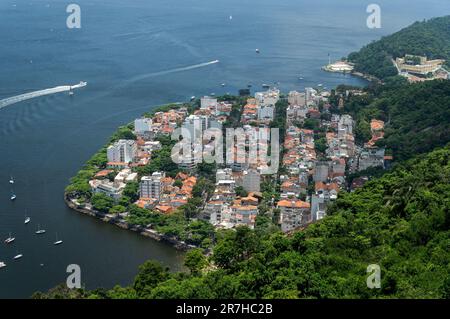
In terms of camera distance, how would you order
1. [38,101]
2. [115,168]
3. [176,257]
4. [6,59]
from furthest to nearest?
[6,59] < [38,101] < [115,168] < [176,257]

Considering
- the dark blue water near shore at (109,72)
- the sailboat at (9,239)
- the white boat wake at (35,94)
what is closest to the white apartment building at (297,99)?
the dark blue water near shore at (109,72)

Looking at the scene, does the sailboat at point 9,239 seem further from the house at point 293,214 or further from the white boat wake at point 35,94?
the white boat wake at point 35,94

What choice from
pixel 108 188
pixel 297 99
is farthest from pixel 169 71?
pixel 108 188

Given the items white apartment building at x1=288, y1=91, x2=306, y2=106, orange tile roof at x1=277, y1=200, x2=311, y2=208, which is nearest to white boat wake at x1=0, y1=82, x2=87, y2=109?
white apartment building at x1=288, y1=91, x2=306, y2=106

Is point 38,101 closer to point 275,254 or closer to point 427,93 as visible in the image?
point 427,93

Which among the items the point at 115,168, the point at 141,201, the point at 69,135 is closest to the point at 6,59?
the point at 69,135

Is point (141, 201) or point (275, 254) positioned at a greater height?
point (275, 254)

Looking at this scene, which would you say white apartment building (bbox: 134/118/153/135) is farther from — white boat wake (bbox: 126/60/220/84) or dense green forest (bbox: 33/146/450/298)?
dense green forest (bbox: 33/146/450/298)
